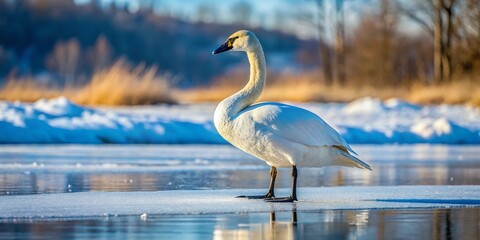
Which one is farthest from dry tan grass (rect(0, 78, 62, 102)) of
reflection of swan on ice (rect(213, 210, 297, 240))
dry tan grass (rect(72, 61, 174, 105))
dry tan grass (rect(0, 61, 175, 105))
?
reflection of swan on ice (rect(213, 210, 297, 240))

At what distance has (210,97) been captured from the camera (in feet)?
98.6

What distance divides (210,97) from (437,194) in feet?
72.7

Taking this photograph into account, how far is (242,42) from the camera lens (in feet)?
28.1

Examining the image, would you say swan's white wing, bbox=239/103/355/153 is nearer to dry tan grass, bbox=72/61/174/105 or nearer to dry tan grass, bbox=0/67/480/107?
dry tan grass, bbox=0/67/480/107

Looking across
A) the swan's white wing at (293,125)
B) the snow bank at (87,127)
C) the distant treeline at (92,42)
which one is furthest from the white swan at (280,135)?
the distant treeline at (92,42)

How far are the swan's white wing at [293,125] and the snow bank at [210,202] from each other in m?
0.48

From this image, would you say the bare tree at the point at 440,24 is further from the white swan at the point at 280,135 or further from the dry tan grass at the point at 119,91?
the white swan at the point at 280,135

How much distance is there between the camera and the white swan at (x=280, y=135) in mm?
7621

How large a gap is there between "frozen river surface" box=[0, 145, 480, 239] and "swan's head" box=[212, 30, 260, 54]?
126cm

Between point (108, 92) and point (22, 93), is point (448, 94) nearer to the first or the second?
point (108, 92)

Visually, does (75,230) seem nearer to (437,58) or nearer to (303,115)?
(303,115)

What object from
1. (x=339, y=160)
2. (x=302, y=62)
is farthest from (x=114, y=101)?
(x=302, y=62)

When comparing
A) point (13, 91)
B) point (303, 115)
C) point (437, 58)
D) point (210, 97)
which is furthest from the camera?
point (437, 58)

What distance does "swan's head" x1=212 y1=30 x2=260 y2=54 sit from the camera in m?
8.53
